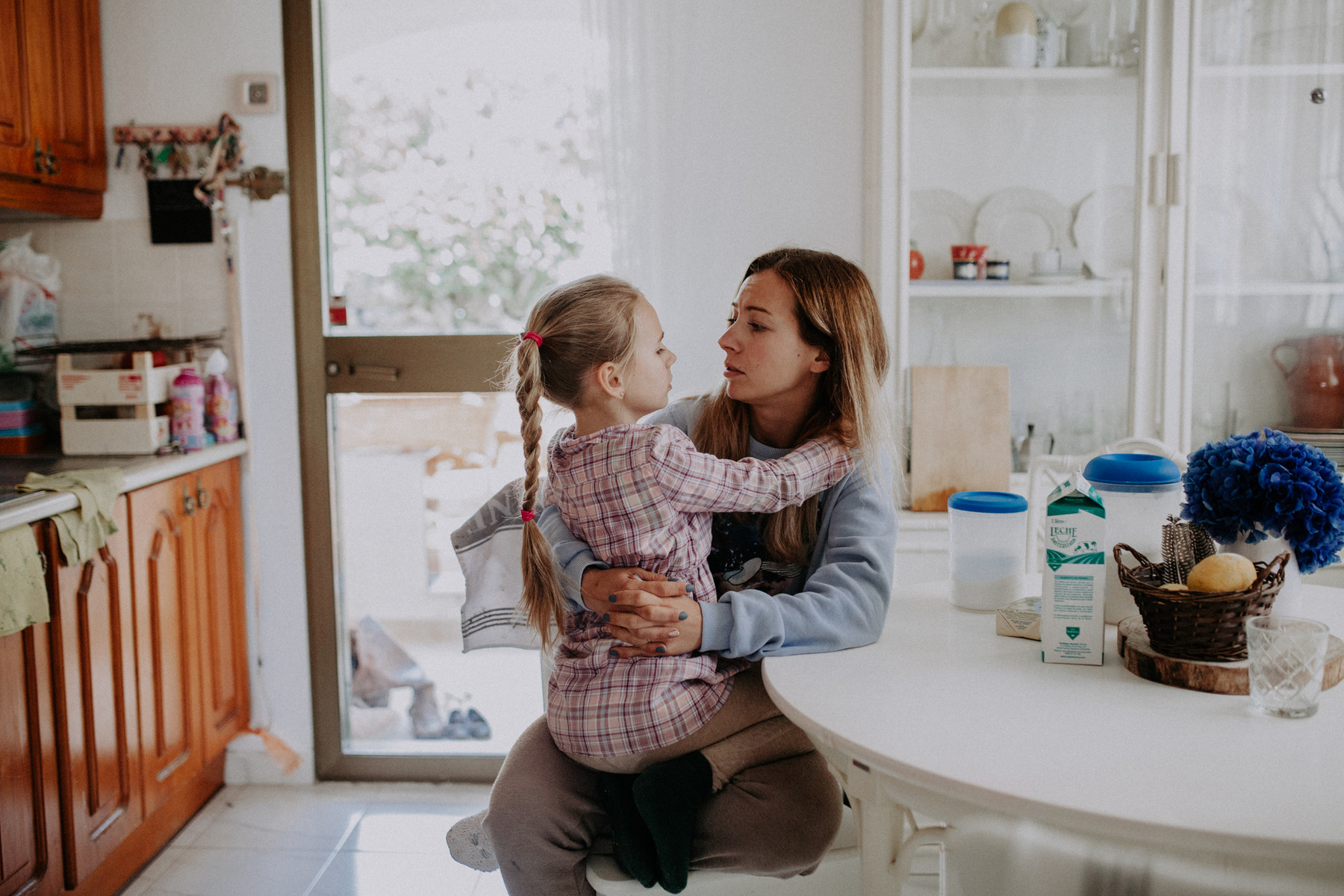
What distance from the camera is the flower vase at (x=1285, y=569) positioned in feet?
3.87

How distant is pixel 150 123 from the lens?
8.21ft

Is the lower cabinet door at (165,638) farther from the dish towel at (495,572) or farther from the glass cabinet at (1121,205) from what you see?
the glass cabinet at (1121,205)

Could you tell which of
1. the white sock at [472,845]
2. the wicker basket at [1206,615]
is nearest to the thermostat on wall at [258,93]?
the white sock at [472,845]

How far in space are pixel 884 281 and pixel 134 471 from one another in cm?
168

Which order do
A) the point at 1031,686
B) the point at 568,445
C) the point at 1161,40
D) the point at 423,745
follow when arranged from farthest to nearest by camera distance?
the point at 423,745 < the point at 1161,40 < the point at 568,445 < the point at 1031,686

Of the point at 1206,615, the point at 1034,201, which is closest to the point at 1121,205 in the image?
the point at 1034,201

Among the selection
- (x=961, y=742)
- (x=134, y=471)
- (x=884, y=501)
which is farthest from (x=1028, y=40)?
(x=134, y=471)

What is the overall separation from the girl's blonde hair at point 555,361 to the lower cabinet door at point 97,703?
0.97 meters

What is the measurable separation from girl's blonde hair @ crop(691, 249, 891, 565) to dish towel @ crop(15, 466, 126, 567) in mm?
1251

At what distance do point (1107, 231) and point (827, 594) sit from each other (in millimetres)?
1581

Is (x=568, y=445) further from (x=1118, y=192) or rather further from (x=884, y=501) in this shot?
(x=1118, y=192)

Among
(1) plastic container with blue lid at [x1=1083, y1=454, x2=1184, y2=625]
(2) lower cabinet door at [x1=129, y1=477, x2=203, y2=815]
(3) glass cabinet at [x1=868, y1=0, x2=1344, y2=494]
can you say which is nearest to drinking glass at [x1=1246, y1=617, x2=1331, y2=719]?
(1) plastic container with blue lid at [x1=1083, y1=454, x2=1184, y2=625]

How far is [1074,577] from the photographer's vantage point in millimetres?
1183

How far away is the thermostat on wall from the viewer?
2467 millimetres
